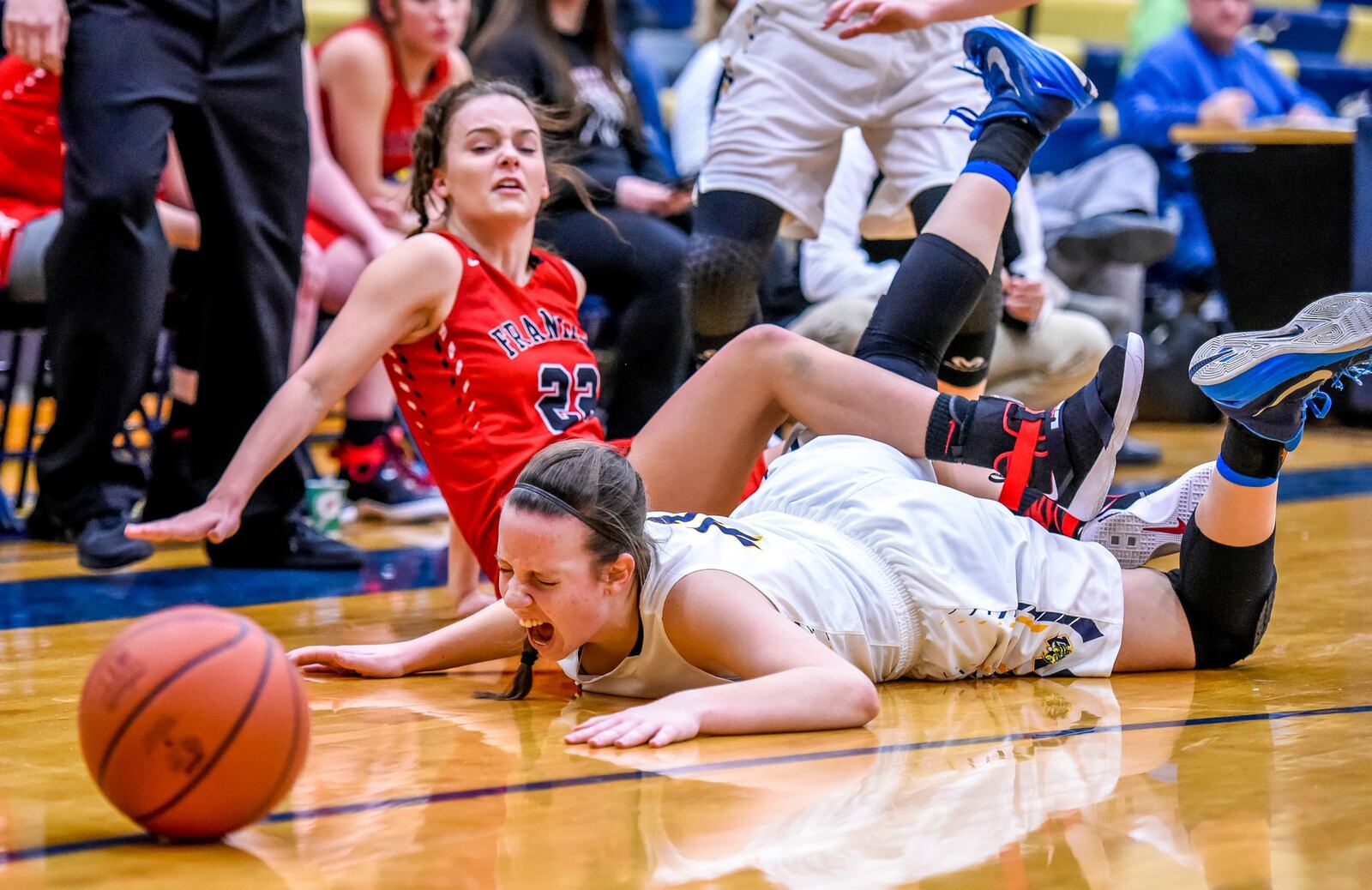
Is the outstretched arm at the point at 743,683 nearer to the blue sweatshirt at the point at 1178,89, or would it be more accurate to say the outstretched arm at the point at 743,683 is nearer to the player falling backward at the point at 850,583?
the player falling backward at the point at 850,583

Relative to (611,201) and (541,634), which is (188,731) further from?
(611,201)

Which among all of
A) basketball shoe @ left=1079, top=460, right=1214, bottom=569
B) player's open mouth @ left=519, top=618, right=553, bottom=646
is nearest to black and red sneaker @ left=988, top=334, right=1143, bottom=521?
basketball shoe @ left=1079, top=460, right=1214, bottom=569

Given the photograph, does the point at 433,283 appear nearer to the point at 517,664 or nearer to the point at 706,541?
the point at 517,664

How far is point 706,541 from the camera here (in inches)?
96.3

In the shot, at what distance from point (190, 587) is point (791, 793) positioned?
2.09 m

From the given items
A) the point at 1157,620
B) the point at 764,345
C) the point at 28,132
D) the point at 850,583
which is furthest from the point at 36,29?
the point at 1157,620

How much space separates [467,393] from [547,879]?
1630 mm

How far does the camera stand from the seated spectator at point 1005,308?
4.72m

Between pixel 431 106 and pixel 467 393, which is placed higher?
pixel 431 106

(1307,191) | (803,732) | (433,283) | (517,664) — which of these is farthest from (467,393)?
(1307,191)

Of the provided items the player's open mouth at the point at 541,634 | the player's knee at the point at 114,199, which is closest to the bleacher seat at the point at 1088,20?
the player's knee at the point at 114,199

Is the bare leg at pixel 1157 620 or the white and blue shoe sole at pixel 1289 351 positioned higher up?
the white and blue shoe sole at pixel 1289 351

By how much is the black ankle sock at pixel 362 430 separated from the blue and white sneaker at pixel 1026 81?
2.29 metres

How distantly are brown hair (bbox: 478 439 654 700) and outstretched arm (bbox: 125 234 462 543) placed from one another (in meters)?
0.68
